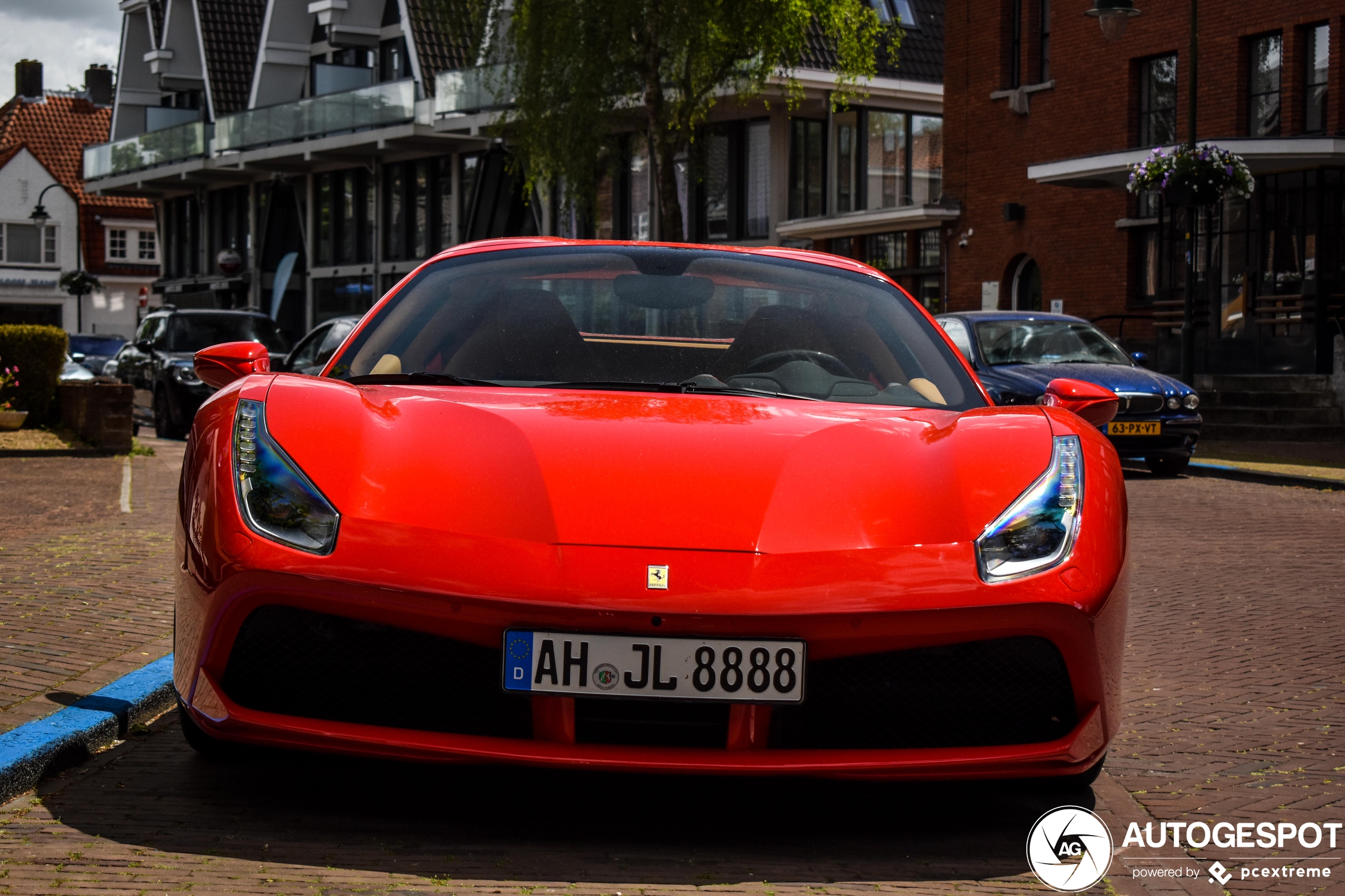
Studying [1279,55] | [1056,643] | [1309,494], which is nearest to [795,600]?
[1056,643]

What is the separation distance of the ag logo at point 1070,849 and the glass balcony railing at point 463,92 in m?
33.8

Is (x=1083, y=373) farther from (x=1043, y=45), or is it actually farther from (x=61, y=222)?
(x=61, y=222)

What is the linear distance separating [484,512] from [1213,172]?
68.6ft

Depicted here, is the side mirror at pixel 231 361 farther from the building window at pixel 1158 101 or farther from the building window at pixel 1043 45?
the building window at pixel 1043 45

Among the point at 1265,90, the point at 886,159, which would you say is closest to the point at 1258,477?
the point at 1265,90

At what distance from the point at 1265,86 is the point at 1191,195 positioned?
530cm

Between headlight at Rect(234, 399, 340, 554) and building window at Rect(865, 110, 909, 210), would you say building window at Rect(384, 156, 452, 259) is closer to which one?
building window at Rect(865, 110, 909, 210)

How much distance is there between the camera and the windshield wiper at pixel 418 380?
167 inches

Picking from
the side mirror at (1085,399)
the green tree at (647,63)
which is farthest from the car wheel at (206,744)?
the green tree at (647,63)

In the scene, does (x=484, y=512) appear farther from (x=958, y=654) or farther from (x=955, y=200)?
(x=955, y=200)

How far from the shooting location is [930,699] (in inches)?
134

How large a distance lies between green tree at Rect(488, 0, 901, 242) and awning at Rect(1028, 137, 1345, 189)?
346 cm

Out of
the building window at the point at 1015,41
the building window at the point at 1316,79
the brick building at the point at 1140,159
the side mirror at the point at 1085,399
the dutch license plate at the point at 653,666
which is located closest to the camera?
the dutch license plate at the point at 653,666

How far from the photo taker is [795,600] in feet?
10.8
